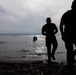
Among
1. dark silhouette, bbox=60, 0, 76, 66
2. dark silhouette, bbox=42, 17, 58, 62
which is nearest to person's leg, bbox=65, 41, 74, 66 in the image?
dark silhouette, bbox=60, 0, 76, 66

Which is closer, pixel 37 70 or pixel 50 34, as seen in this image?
pixel 37 70

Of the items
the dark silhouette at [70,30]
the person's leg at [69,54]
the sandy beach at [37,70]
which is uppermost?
the dark silhouette at [70,30]

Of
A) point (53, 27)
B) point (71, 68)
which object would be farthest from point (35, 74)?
point (53, 27)

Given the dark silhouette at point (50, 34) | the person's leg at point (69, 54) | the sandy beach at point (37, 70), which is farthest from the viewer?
the dark silhouette at point (50, 34)

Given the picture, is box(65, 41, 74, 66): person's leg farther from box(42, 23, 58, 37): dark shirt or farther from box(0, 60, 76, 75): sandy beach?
box(42, 23, 58, 37): dark shirt

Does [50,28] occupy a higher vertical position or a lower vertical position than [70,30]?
higher

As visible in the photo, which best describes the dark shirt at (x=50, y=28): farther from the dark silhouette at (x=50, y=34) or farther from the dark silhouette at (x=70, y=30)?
the dark silhouette at (x=70, y=30)

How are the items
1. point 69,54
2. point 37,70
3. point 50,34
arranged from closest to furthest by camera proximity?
1. point 69,54
2. point 37,70
3. point 50,34

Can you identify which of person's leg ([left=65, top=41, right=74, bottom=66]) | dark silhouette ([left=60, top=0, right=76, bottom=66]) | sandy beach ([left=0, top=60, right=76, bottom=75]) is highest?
dark silhouette ([left=60, top=0, right=76, bottom=66])

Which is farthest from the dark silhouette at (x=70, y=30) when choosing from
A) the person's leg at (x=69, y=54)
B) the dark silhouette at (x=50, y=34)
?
the dark silhouette at (x=50, y=34)

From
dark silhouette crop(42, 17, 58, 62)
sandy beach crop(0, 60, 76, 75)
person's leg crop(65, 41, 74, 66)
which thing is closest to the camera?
sandy beach crop(0, 60, 76, 75)

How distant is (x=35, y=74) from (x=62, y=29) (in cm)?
167

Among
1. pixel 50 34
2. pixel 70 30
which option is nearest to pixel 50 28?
pixel 50 34

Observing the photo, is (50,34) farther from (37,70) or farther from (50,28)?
(37,70)
